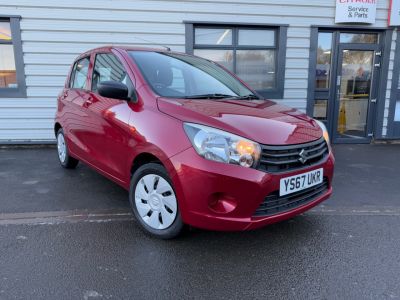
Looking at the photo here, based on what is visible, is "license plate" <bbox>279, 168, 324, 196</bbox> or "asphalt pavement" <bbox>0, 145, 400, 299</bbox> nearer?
"asphalt pavement" <bbox>0, 145, 400, 299</bbox>

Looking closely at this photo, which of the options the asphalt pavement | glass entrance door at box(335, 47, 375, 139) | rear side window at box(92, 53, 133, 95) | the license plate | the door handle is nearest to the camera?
the asphalt pavement

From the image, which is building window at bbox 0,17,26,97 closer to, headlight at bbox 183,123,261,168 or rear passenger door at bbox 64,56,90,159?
rear passenger door at bbox 64,56,90,159

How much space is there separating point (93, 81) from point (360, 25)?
5521 millimetres

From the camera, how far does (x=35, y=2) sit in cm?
603

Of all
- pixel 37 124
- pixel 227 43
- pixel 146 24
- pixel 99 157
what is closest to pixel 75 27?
pixel 146 24

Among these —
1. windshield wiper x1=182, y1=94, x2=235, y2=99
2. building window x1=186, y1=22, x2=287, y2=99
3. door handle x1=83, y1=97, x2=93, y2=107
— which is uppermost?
building window x1=186, y1=22, x2=287, y2=99

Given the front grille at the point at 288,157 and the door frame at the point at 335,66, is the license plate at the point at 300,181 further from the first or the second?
the door frame at the point at 335,66

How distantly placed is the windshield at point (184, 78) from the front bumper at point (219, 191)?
2.80 ft

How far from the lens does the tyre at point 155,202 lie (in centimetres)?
262

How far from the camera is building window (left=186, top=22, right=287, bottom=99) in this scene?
660 cm

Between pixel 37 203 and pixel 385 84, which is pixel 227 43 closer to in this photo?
pixel 385 84

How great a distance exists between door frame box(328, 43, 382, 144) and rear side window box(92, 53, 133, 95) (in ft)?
16.5

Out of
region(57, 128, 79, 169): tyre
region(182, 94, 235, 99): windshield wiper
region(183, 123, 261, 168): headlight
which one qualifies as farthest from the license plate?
region(57, 128, 79, 169): tyre

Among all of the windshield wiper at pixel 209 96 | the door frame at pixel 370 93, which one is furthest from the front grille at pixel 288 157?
the door frame at pixel 370 93
